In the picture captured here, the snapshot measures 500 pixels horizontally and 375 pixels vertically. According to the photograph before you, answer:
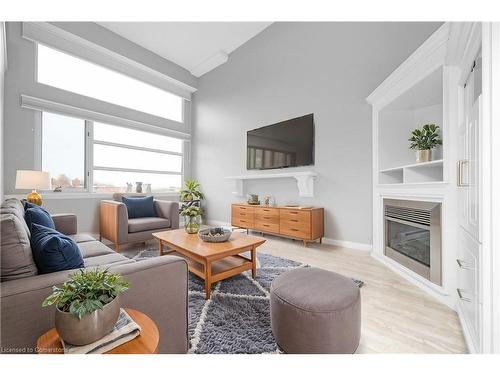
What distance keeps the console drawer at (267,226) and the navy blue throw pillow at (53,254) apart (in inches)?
112

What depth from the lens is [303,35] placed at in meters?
3.62

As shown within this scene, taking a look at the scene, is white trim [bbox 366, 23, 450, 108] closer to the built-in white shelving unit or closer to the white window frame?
the built-in white shelving unit

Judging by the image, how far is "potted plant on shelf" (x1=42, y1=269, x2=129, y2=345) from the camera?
0.61 m

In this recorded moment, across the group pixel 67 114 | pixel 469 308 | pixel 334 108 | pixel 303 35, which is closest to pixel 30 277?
pixel 469 308

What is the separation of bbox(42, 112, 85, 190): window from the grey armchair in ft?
3.17

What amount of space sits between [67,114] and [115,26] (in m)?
1.89

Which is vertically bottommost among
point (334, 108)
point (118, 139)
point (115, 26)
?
point (118, 139)

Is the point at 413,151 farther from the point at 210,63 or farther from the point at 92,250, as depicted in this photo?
the point at 210,63

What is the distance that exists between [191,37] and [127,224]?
150 inches

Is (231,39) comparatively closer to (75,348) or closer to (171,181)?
(171,181)

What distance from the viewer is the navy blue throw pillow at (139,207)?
3442 millimetres

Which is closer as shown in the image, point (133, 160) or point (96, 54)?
point (96, 54)

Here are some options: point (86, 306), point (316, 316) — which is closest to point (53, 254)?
point (86, 306)

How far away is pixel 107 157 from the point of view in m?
4.13
